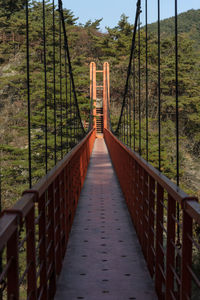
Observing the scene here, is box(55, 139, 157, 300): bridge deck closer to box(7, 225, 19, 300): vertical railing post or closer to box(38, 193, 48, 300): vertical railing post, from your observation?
box(38, 193, 48, 300): vertical railing post

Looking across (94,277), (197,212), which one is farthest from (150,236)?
(197,212)

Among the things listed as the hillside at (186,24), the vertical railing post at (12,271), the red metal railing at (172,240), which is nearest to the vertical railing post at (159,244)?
the red metal railing at (172,240)

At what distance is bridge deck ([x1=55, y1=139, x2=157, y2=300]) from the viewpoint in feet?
8.08

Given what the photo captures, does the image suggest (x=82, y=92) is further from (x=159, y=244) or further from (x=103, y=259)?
(x=159, y=244)

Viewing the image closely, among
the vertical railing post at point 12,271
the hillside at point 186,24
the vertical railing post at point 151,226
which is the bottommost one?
the vertical railing post at point 151,226

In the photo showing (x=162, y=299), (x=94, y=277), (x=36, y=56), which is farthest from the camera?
(x=36, y=56)

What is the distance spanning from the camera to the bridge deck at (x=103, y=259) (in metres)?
2.46

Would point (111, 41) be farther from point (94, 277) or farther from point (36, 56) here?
point (94, 277)

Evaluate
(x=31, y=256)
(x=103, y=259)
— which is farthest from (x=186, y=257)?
(x=103, y=259)

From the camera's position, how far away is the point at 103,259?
309 centimetres

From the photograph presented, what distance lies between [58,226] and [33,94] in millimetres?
18004

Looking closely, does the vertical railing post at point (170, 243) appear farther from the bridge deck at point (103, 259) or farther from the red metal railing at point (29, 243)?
the red metal railing at point (29, 243)

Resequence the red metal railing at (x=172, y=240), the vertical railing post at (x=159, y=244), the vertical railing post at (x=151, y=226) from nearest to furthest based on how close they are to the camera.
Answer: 1. the red metal railing at (x=172, y=240)
2. the vertical railing post at (x=159, y=244)
3. the vertical railing post at (x=151, y=226)

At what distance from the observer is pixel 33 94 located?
66.6ft
